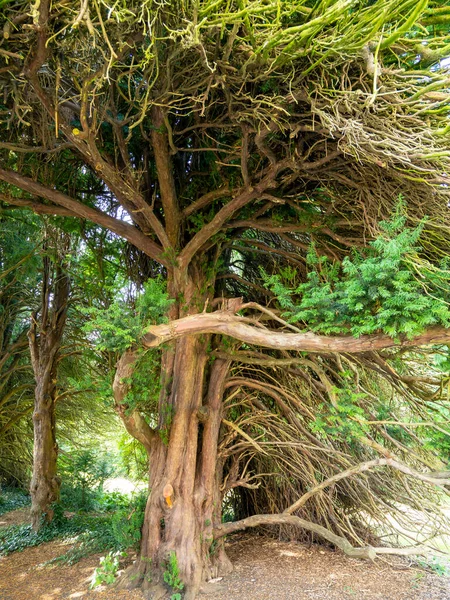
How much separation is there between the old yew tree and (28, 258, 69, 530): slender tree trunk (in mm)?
2002

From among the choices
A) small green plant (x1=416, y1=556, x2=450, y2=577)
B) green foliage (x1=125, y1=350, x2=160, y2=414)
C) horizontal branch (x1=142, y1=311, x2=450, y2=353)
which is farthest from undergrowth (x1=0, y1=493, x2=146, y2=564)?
small green plant (x1=416, y1=556, x2=450, y2=577)

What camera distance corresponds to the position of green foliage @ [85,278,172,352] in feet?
9.87

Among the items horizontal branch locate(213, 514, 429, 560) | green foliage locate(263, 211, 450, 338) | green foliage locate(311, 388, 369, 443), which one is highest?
green foliage locate(263, 211, 450, 338)

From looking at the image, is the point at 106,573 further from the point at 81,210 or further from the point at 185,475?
the point at 81,210

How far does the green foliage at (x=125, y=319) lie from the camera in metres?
3.01

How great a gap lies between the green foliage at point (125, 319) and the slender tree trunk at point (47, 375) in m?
4.19

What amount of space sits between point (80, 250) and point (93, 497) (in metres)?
4.80

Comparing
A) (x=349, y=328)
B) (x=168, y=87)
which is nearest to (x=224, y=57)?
(x=168, y=87)

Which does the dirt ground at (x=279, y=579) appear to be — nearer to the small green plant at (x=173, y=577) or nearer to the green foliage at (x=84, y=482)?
the small green plant at (x=173, y=577)

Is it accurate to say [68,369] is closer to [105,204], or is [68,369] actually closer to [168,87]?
[105,204]

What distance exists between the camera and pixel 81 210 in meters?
3.96

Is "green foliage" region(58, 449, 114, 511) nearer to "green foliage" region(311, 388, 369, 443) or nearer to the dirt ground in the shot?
the dirt ground

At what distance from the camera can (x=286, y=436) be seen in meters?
4.73

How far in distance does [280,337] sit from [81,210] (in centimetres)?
218
